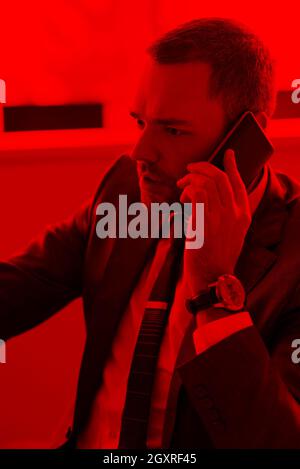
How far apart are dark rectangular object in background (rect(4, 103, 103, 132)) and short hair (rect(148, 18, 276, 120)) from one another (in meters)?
0.55

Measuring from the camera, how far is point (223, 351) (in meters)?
0.98

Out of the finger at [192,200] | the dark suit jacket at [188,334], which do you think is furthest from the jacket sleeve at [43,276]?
the finger at [192,200]

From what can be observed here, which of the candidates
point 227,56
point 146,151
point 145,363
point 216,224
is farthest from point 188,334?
point 227,56

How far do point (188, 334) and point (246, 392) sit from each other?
0.19 m

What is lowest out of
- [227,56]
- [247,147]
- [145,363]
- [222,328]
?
[145,363]

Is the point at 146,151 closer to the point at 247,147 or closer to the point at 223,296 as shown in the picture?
the point at 247,147

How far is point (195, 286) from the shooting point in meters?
1.05

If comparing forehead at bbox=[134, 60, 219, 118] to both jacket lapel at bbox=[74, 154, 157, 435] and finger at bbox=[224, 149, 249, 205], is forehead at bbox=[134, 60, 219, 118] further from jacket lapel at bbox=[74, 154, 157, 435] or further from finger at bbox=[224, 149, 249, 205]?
jacket lapel at bbox=[74, 154, 157, 435]

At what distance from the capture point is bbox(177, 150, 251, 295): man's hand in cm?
104

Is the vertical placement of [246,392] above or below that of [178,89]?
below

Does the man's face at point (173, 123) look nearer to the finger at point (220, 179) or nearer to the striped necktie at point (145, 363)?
the finger at point (220, 179)

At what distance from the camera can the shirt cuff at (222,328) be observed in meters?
0.99

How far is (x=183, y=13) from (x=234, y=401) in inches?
41.8

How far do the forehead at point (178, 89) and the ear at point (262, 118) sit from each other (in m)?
0.10
